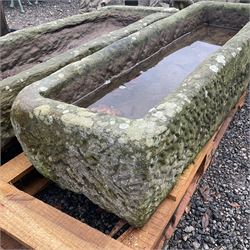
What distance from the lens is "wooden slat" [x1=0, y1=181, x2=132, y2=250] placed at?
1418 millimetres

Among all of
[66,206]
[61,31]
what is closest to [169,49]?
[61,31]

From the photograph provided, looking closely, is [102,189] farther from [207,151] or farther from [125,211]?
[207,151]

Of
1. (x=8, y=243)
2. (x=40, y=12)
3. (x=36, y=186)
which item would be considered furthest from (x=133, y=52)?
(x=40, y=12)

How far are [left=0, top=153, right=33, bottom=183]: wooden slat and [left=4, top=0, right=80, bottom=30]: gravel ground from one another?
4200 millimetres

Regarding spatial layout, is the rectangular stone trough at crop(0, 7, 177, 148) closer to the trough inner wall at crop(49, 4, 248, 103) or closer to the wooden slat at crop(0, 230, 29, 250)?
the trough inner wall at crop(49, 4, 248, 103)

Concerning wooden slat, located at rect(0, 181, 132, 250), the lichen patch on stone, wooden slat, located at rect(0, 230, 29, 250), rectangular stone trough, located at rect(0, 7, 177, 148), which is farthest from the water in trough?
wooden slat, located at rect(0, 230, 29, 250)

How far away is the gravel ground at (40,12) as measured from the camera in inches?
227

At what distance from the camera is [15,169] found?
5.97 ft

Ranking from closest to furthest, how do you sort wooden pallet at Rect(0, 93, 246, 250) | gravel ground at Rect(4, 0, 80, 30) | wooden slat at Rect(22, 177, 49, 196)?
wooden pallet at Rect(0, 93, 246, 250), wooden slat at Rect(22, 177, 49, 196), gravel ground at Rect(4, 0, 80, 30)

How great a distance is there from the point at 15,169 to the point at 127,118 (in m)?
0.69

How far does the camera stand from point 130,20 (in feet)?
11.4

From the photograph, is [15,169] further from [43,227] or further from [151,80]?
[151,80]

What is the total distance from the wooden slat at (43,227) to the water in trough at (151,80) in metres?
0.67

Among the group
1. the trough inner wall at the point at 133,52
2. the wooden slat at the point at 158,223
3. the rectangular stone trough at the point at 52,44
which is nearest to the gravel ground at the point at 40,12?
the rectangular stone trough at the point at 52,44
